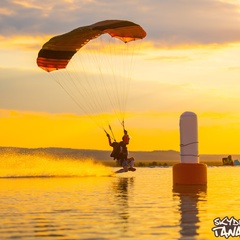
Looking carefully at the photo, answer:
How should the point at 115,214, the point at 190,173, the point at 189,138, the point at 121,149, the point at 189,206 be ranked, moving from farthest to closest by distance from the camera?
the point at 121,149, the point at 190,173, the point at 189,138, the point at 189,206, the point at 115,214

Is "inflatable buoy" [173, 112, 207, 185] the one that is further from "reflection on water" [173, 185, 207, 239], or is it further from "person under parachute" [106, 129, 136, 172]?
"person under parachute" [106, 129, 136, 172]

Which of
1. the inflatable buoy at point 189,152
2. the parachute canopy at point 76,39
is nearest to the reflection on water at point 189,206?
the inflatable buoy at point 189,152

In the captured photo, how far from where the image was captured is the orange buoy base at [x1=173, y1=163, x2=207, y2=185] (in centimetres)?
3622

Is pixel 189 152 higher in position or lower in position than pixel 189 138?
lower

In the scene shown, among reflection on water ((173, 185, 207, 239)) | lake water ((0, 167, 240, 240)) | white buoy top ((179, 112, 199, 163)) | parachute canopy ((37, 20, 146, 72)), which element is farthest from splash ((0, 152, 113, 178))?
lake water ((0, 167, 240, 240))

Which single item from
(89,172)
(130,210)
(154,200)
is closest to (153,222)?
(130,210)

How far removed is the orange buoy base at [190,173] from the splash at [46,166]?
89.2ft

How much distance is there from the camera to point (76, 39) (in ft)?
135

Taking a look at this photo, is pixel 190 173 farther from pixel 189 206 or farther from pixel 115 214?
pixel 115 214

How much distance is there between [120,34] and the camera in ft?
140

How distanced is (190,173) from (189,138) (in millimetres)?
1823

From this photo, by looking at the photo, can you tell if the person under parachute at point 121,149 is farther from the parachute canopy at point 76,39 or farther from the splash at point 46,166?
the splash at point 46,166

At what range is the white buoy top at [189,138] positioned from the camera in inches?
1420

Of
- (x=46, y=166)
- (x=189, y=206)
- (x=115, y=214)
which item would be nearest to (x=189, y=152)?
(x=189, y=206)
